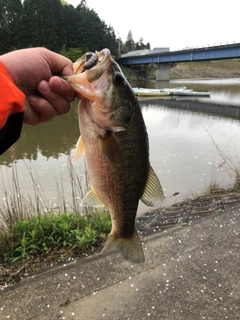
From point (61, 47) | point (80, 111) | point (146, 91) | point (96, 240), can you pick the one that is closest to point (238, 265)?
point (96, 240)

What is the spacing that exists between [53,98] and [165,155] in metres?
8.41

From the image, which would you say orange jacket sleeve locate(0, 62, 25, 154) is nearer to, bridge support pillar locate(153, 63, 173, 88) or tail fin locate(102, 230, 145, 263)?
tail fin locate(102, 230, 145, 263)

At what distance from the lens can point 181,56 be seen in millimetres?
42219

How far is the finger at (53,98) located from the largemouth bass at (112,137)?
0.17 meters

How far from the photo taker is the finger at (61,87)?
168cm

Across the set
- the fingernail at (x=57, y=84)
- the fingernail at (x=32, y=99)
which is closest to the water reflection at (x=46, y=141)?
the fingernail at (x=32, y=99)

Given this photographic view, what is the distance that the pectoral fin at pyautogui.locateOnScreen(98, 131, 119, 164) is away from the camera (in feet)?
5.49

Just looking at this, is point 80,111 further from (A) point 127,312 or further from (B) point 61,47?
(B) point 61,47

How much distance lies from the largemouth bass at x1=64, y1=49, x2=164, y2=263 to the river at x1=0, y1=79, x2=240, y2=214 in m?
2.73

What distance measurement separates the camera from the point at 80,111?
1704mm

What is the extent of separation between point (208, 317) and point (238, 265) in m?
0.96

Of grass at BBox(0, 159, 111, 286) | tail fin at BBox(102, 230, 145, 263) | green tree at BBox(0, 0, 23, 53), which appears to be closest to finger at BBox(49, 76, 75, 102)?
tail fin at BBox(102, 230, 145, 263)

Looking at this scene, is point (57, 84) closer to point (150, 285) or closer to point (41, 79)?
point (41, 79)

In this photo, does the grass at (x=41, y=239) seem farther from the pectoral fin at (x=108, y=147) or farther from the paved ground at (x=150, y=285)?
the pectoral fin at (x=108, y=147)
